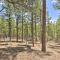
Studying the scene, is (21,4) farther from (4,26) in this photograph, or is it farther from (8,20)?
(4,26)

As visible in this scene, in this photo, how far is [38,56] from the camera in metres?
12.0

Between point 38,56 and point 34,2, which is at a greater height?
point 34,2

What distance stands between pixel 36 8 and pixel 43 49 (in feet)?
17.3

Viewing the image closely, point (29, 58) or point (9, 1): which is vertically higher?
point (9, 1)

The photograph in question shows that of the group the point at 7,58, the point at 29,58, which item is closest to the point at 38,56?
the point at 29,58

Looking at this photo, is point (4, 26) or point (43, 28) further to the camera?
point (4, 26)

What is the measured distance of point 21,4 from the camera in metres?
13.0

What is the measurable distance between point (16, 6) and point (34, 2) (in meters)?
5.05

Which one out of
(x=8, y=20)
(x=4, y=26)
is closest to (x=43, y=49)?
(x=8, y=20)

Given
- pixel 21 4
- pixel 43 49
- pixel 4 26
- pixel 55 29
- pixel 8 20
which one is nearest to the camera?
pixel 21 4

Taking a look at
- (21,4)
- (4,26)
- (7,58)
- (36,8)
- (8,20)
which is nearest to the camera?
(7,58)

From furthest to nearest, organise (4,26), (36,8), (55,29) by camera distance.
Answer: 1. (55,29)
2. (4,26)
3. (36,8)

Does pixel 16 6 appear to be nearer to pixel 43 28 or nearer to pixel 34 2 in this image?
pixel 43 28

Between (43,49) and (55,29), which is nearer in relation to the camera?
(43,49)
